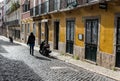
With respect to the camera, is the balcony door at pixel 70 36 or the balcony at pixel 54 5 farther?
the balcony at pixel 54 5

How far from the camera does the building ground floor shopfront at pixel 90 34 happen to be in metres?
14.2

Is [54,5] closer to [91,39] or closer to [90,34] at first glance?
[90,34]

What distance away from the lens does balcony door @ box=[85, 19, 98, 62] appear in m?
16.3

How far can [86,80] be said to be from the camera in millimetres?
11227

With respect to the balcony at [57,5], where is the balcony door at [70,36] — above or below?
below

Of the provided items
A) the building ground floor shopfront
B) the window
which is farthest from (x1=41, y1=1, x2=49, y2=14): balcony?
the window

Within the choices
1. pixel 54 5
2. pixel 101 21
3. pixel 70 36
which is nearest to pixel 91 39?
pixel 101 21

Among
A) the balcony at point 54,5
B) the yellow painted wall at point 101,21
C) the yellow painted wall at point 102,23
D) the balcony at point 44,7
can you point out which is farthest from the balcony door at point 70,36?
the balcony at point 44,7

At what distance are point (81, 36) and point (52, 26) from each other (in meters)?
7.44

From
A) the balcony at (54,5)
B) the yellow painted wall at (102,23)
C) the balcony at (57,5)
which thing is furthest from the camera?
the balcony at (54,5)

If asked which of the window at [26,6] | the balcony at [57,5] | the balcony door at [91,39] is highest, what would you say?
the window at [26,6]

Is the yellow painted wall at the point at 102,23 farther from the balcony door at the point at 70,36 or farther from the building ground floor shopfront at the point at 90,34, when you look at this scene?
the balcony door at the point at 70,36

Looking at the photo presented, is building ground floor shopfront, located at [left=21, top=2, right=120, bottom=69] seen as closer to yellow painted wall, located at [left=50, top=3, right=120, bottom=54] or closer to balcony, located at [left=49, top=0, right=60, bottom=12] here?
yellow painted wall, located at [left=50, top=3, right=120, bottom=54]

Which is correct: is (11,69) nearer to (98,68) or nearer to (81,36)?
(98,68)
